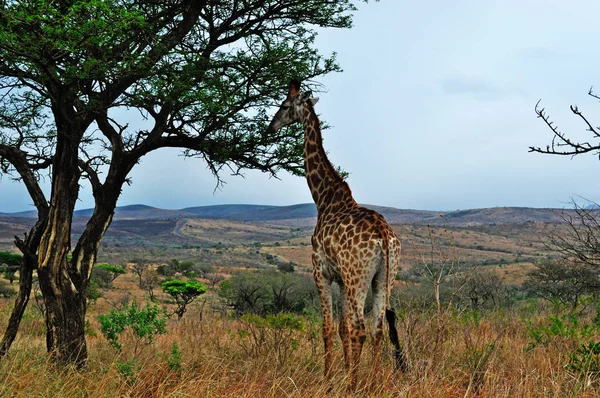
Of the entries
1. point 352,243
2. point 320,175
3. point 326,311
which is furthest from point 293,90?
point 326,311

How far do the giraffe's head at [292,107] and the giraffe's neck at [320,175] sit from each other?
10 cm

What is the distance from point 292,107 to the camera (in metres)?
7.96

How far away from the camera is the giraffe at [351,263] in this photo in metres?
6.08

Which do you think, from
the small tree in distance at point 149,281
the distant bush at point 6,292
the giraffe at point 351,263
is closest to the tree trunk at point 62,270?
the giraffe at point 351,263

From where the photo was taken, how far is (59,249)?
750cm

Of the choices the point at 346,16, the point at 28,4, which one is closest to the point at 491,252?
the point at 346,16

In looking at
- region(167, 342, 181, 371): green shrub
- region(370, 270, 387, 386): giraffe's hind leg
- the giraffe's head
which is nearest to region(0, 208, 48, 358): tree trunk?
region(167, 342, 181, 371): green shrub

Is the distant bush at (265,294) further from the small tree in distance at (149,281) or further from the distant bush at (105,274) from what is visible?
the distant bush at (105,274)

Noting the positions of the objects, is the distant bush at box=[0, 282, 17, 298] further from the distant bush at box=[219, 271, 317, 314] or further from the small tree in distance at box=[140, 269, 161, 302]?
the distant bush at box=[219, 271, 317, 314]

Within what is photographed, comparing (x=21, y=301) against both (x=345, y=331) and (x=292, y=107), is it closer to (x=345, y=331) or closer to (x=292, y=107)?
(x=345, y=331)

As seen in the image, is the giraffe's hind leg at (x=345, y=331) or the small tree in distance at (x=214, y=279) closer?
the giraffe's hind leg at (x=345, y=331)

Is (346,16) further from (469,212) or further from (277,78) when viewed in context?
(469,212)

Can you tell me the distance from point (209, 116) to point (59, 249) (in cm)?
291

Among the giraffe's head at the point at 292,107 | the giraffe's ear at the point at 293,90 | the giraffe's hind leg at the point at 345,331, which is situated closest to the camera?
the giraffe's hind leg at the point at 345,331
